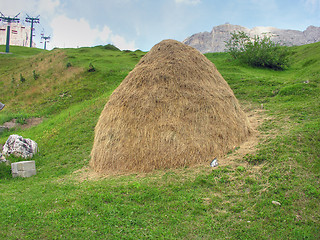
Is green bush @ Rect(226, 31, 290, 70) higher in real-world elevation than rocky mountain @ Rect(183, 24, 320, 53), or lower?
lower

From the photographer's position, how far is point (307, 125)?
8242 mm

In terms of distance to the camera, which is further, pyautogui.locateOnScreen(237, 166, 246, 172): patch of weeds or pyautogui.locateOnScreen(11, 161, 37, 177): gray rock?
pyautogui.locateOnScreen(11, 161, 37, 177): gray rock

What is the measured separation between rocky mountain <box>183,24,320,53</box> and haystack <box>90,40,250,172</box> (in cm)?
6335

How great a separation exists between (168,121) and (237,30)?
73.4 m

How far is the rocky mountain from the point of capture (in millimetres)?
68988

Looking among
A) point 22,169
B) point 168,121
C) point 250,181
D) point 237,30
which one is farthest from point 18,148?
point 237,30

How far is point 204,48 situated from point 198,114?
7176 centimetres

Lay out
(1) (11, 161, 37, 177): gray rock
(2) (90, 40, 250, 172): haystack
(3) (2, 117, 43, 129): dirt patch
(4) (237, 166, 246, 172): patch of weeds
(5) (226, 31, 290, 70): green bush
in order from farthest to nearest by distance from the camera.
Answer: (5) (226, 31, 290, 70): green bush → (3) (2, 117, 43, 129): dirt patch → (1) (11, 161, 37, 177): gray rock → (2) (90, 40, 250, 172): haystack → (4) (237, 166, 246, 172): patch of weeds

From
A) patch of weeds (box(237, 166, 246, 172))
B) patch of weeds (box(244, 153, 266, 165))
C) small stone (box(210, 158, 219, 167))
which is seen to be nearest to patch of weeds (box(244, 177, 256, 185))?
patch of weeds (box(237, 166, 246, 172))

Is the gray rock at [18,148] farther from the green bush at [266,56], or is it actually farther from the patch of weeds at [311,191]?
the green bush at [266,56]

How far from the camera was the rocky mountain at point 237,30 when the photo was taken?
2716 inches

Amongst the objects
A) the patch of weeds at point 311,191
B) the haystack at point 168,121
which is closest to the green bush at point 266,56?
the haystack at point 168,121

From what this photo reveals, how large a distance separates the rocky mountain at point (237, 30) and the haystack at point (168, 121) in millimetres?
63347

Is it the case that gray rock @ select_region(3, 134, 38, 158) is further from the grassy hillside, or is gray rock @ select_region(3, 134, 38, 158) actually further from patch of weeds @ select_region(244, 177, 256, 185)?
patch of weeds @ select_region(244, 177, 256, 185)
